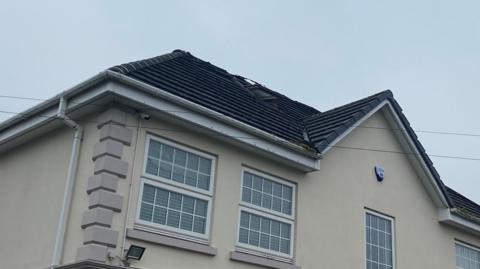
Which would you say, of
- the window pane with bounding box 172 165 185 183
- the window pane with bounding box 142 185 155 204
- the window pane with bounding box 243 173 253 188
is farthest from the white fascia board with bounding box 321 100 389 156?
the window pane with bounding box 142 185 155 204

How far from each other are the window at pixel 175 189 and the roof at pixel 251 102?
43.0 inches

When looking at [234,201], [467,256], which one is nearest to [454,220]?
[467,256]

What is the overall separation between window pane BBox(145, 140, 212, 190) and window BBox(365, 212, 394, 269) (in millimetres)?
4834

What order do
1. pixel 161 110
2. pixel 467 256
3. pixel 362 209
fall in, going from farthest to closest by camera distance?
1. pixel 467 256
2. pixel 362 209
3. pixel 161 110

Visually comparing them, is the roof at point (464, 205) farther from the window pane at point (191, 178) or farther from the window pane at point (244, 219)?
the window pane at point (191, 178)

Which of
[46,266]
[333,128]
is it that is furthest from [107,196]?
[333,128]

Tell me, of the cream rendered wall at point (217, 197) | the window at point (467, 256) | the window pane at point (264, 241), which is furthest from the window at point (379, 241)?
the cream rendered wall at point (217, 197)

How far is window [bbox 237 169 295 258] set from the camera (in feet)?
39.7

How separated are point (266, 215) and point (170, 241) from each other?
2.57 meters

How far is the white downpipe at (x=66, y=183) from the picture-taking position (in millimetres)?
10238

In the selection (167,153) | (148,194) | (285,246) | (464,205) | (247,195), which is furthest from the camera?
(464,205)

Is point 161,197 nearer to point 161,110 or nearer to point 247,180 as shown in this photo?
point 161,110

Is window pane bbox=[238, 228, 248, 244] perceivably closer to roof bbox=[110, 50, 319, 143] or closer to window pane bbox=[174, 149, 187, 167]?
window pane bbox=[174, 149, 187, 167]

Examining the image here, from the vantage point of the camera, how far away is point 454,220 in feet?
53.4
